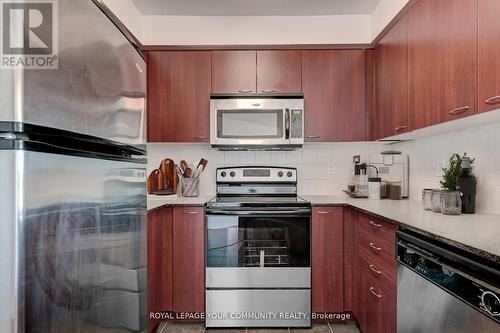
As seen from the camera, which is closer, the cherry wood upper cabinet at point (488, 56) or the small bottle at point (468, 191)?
the cherry wood upper cabinet at point (488, 56)

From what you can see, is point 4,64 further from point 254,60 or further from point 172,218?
point 254,60

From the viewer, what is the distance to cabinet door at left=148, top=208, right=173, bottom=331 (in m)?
2.25

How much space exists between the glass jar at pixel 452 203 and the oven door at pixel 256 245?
924 millimetres

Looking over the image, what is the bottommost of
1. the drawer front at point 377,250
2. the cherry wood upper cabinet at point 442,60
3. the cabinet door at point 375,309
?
the cabinet door at point 375,309

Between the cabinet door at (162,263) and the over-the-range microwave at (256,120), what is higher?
the over-the-range microwave at (256,120)

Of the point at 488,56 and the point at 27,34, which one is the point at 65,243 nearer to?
the point at 27,34

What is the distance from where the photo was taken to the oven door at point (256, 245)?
235 centimetres

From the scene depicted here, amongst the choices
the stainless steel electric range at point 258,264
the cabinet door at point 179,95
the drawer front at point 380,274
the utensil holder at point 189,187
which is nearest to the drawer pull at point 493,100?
the drawer front at point 380,274

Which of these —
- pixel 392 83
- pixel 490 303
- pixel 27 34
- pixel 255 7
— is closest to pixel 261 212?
pixel 392 83

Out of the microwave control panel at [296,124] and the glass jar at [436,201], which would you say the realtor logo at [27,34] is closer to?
the glass jar at [436,201]

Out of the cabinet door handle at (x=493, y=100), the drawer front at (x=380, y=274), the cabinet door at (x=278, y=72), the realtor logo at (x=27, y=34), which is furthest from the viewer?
the cabinet door at (x=278, y=72)

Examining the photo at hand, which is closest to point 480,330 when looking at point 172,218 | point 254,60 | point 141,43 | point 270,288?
point 270,288

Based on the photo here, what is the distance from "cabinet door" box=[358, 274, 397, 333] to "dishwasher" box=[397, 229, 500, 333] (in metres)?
0.11

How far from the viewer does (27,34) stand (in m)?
0.65
